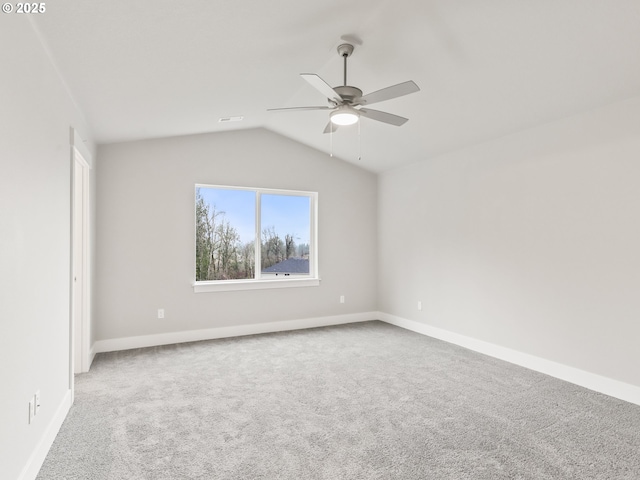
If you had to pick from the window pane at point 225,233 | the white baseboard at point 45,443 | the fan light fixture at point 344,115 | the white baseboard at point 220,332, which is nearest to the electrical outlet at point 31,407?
the white baseboard at point 45,443

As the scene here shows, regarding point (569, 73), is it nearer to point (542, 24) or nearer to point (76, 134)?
point (542, 24)

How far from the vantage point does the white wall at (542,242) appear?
119 inches

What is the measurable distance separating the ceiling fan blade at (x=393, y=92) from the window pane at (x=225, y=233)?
9.29 ft

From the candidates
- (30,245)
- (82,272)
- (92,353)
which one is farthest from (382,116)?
(92,353)

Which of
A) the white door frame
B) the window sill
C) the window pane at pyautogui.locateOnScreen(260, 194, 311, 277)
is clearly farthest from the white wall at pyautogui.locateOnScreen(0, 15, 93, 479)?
the window pane at pyautogui.locateOnScreen(260, 194, 311, 277)

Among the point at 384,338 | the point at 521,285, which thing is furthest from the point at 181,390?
the point at 521,285

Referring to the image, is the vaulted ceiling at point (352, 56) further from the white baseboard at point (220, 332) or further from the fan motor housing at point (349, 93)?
the white baseboard at point (220, 332)

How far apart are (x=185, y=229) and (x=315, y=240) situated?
1883 millimetres

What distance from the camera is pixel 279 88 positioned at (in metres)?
3.55

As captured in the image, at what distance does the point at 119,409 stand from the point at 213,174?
2989 mm

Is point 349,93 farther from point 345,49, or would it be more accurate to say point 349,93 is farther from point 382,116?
point 345,49

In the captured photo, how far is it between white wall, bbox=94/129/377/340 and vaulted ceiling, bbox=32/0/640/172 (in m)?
0.65

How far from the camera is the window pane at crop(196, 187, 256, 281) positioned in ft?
16.2

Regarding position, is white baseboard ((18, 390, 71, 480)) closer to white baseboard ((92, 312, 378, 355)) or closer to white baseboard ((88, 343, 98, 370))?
white baseboard ((88, 343, 98, 370))
